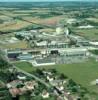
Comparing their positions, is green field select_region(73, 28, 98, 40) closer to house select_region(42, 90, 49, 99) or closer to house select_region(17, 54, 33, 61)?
house select_region(17, 54, 33, 61)

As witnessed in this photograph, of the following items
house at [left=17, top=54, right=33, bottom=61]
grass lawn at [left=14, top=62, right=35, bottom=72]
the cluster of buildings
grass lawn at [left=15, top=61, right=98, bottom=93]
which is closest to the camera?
grass lawn at [left=15, top=61, right=98, bottom=93]

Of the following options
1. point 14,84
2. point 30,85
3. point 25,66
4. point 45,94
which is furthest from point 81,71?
point 45,94

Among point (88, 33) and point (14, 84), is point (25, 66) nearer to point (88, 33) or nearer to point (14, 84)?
point (14, 84)

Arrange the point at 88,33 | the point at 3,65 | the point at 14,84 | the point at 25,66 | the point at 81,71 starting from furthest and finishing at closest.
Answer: the point at 88,33 → the point at 25,66 → the point at 3,65 → the point at 81,71 → the point at 14,84

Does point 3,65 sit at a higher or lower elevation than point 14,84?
lower

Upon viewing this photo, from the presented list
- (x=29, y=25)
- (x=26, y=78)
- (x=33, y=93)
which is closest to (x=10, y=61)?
(x=26, y=78)

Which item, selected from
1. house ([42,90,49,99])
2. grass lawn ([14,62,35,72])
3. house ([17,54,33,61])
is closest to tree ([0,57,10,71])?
grass lawn ([14,62,35,72])

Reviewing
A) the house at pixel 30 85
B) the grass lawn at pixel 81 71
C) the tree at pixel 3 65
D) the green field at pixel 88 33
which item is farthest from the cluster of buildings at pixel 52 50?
the house at pixel 30 85

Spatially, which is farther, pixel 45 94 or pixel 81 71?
pixel 81 71

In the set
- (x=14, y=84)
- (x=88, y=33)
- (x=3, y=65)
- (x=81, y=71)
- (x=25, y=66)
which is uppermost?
(x=14, y=84)
